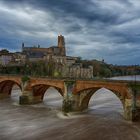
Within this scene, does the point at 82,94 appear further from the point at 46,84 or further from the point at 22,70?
the point at 22,70

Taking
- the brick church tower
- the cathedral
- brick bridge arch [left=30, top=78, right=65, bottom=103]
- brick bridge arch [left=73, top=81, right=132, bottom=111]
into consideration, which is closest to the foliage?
brick bridge arch [left=30, top=78, right=65, bottom=103]

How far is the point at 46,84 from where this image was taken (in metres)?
40.5

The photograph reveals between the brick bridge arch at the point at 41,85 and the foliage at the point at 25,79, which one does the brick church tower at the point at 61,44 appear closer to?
the brick bridge arch at the point at 41,85

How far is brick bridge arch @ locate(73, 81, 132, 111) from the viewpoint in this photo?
30.0m

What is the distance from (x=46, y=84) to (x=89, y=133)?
16536 millimetres

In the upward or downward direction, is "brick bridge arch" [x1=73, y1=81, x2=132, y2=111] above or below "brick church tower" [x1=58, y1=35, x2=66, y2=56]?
below

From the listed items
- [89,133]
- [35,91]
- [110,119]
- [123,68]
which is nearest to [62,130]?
[89,133]

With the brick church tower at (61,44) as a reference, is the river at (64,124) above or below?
below

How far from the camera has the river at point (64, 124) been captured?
2444cm

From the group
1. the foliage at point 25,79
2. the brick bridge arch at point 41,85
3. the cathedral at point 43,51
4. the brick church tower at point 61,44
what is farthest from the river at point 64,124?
the brick church tower at point 61,44

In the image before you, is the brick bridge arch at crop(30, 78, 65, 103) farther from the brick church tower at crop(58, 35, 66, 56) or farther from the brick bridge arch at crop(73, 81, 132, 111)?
the brick church tower at crop(58, 35, 66, 56)

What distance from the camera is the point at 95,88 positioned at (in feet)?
111

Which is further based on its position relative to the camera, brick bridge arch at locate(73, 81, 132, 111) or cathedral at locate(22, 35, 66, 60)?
cathedral at locate(22, 35, 66, 60)

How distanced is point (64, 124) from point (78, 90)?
7.00 metres
